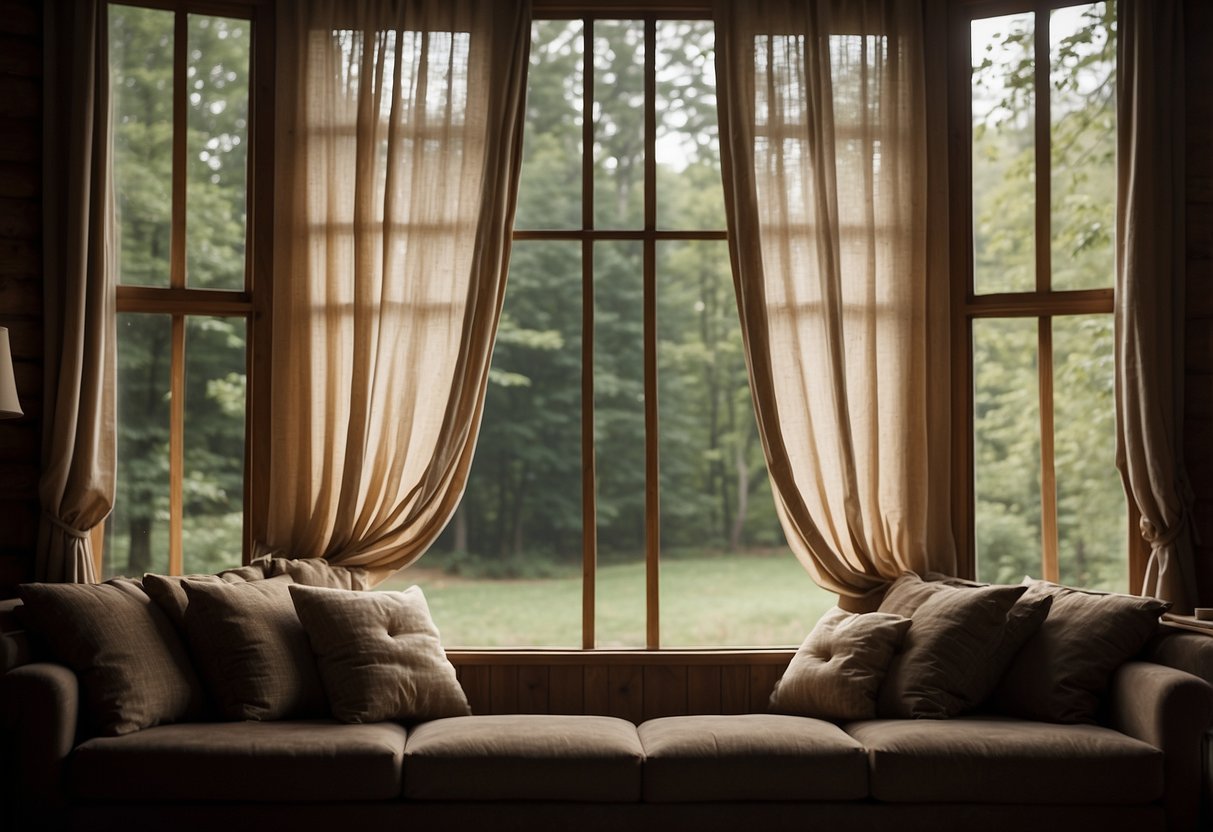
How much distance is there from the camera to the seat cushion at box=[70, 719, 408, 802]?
333cm

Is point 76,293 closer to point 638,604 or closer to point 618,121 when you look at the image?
point 618,121

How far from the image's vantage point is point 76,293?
4383 millimetres

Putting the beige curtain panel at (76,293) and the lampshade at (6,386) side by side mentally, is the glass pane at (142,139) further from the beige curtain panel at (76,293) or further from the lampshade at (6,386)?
the lampshade at (6,386)

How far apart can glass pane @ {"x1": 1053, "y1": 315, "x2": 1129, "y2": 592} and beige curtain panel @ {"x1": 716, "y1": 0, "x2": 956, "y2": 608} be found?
542 millimetres

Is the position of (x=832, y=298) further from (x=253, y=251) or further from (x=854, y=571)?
(x=253, y=251)

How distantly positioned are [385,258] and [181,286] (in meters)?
0.92

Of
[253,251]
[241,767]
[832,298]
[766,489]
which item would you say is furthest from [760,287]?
[241,767]

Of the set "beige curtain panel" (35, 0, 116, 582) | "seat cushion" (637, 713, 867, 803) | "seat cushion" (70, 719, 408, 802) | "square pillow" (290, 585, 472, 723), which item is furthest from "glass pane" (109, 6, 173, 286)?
"seat cushion" (637, 713, 867, 803)

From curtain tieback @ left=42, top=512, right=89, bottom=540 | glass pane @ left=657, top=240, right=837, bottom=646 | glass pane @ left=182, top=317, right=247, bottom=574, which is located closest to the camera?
curtain tieback @ left=42, top=512, right=89, bottom=540

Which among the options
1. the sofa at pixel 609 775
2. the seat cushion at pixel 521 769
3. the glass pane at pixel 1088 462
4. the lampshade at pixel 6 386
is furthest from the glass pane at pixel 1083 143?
the lampshade at pixel 6 386

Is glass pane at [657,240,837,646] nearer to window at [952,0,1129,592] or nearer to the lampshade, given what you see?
window at [952,0,1129,592]

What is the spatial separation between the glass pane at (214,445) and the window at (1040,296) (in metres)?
3.22

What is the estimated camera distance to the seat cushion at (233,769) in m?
3.33

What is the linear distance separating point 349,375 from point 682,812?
233 centimetres
